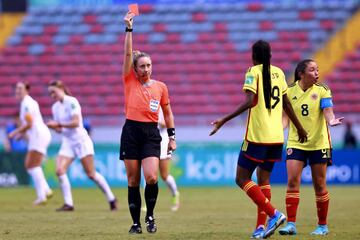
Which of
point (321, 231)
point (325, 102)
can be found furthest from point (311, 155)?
point (321, 231)

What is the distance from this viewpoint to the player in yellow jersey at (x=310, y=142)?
12188 millimetres

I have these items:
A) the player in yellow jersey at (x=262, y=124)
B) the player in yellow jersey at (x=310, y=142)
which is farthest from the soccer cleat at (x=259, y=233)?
the player in yellow jersey at (x=310, y=142)

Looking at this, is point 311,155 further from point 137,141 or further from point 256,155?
point 137,141

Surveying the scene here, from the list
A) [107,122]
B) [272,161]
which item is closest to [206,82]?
[107,122]

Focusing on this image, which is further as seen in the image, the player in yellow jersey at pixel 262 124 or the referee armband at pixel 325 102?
the referee armband at pixel 325 102

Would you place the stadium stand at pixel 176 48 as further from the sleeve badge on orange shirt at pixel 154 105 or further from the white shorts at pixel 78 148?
the sleeve badge on orange shirt at pixel 154 105

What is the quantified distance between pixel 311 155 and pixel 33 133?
8.79m

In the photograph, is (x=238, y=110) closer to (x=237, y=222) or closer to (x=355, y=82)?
(x=237, y=222)

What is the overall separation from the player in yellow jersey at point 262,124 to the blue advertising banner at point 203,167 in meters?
16.7

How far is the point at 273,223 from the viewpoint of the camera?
439 inches

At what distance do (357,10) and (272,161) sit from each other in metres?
25.3

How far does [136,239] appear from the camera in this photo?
36.7 feet

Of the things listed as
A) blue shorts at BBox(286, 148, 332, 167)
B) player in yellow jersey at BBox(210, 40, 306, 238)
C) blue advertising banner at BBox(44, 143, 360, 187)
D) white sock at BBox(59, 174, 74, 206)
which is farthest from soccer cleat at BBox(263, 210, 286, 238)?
blue advertising banner at BBox(44, 143, 360, 187)

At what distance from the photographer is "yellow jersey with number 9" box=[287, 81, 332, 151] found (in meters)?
12.2
